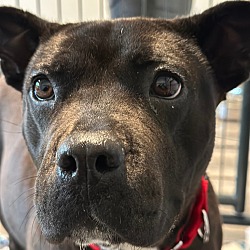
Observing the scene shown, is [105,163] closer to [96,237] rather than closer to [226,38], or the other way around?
[96,237]

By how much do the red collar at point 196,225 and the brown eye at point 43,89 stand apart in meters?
0.49

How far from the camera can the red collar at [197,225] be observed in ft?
4.42

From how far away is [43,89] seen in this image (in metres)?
1.18

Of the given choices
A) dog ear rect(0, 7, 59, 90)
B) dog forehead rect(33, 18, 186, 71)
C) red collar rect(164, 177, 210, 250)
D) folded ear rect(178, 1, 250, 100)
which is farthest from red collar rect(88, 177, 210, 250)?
dog ear rect(0, 7, 59, 90)

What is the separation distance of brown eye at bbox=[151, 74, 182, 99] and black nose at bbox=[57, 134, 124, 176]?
24cm

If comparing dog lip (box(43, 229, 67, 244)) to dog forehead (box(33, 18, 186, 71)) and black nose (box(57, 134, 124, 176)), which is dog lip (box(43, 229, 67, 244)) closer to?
black nose (box(57, 134, 124, 176))

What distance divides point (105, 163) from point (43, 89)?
0.33 meters

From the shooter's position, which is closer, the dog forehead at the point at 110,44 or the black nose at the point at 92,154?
the black nose at the point at 92,154

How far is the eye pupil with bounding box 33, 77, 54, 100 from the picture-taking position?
3.83ft

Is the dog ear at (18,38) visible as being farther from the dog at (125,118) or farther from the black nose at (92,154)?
the black nose at (92,154)

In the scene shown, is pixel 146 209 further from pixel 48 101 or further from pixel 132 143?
pixel 48 101

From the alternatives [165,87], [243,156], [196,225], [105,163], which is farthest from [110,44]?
[243,156]

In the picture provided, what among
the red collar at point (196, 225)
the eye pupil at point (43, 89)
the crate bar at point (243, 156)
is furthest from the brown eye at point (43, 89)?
the crate bar at point (243, 156)

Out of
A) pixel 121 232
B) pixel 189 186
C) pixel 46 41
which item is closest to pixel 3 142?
pixel 46 41
